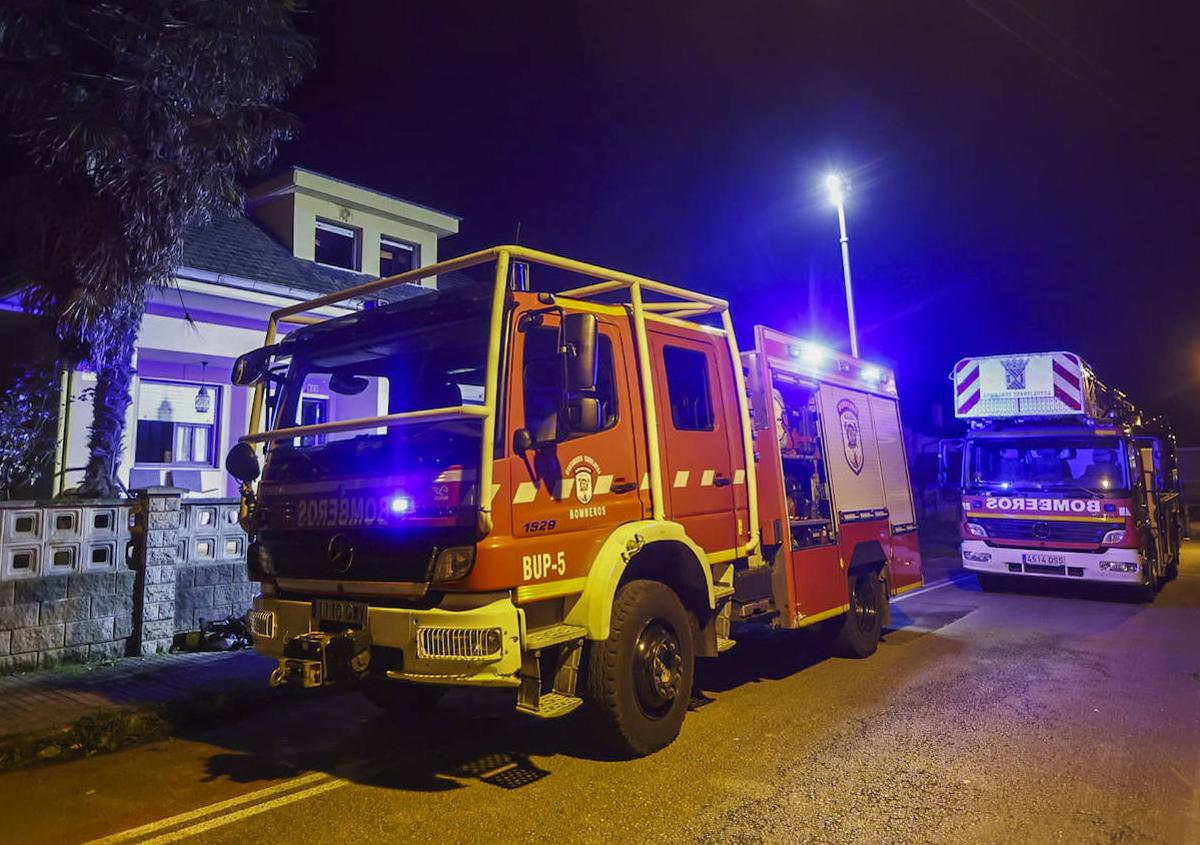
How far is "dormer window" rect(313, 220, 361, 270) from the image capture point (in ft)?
49.1

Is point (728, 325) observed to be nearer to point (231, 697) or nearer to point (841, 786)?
point (841, 786)

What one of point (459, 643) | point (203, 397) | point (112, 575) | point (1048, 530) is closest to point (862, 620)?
point (459, 643)

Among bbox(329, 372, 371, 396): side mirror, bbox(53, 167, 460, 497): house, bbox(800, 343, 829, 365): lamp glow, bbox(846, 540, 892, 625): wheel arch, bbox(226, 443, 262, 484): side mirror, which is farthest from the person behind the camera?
bbox(53, 167, 460, 497): house

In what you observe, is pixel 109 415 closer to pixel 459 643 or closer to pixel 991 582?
pixel 459 643

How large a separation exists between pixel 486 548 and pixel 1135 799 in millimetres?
3740

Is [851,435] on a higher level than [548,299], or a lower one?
lower

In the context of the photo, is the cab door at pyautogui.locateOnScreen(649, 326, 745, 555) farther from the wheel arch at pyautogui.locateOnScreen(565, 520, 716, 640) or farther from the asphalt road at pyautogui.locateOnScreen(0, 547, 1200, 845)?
the asphalt road at pyautogui.locateOnScreen(0, 547, 1200, 845)

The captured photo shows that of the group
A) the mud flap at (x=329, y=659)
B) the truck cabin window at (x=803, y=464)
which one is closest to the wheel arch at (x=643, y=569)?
the mud flap at (x=329, y=659)

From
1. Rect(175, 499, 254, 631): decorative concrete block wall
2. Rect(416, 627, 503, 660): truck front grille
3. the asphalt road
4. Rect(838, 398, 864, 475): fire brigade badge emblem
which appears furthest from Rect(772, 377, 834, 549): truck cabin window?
Rect(175, 499, 254, 631): decorative concrete block wall

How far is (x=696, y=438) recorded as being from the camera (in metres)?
5.71

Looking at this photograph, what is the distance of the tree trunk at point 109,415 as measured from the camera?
8.23m

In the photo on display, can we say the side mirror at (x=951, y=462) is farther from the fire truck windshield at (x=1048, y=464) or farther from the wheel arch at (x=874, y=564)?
the wheel arch at (x=874, y=564)

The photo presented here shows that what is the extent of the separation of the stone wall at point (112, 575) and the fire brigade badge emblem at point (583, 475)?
539cm

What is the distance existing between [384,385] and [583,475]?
162 cm
